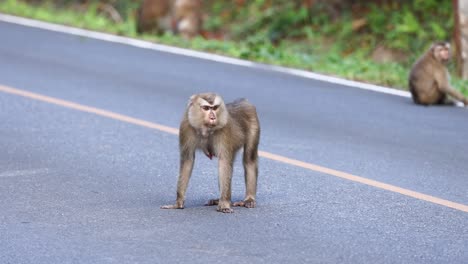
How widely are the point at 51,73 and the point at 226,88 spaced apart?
2601 millimetres

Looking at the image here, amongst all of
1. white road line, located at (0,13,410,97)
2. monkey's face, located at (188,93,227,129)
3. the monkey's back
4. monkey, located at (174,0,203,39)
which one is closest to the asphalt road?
white road line, located at (0,13,410,97)

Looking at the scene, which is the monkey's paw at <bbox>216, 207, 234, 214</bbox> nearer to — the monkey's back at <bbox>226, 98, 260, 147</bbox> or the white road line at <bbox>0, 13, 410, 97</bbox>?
the monkey's back at <bbox>226, 98, 260, 147</bbox>

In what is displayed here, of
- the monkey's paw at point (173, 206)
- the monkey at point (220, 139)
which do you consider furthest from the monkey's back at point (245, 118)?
the monkey's paw at point (173, 206)

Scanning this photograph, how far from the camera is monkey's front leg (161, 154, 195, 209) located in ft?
27.9

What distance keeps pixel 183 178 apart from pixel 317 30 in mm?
14772

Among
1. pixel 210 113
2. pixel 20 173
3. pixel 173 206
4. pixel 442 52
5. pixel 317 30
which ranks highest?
pixel 210 113

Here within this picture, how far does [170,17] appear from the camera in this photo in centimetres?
2195

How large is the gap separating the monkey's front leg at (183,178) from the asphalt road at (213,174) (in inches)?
3.5

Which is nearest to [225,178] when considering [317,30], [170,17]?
[170,17]

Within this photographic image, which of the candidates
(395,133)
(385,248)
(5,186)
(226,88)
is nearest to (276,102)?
(226,88)

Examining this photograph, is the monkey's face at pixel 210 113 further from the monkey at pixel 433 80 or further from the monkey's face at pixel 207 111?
the monkey at pixel 433 80

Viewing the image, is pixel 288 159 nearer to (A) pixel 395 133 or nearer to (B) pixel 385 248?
(A) pixel 395 133

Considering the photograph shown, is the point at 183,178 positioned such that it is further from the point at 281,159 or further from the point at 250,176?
the point at 281,159

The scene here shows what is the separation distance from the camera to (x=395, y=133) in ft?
40.5
